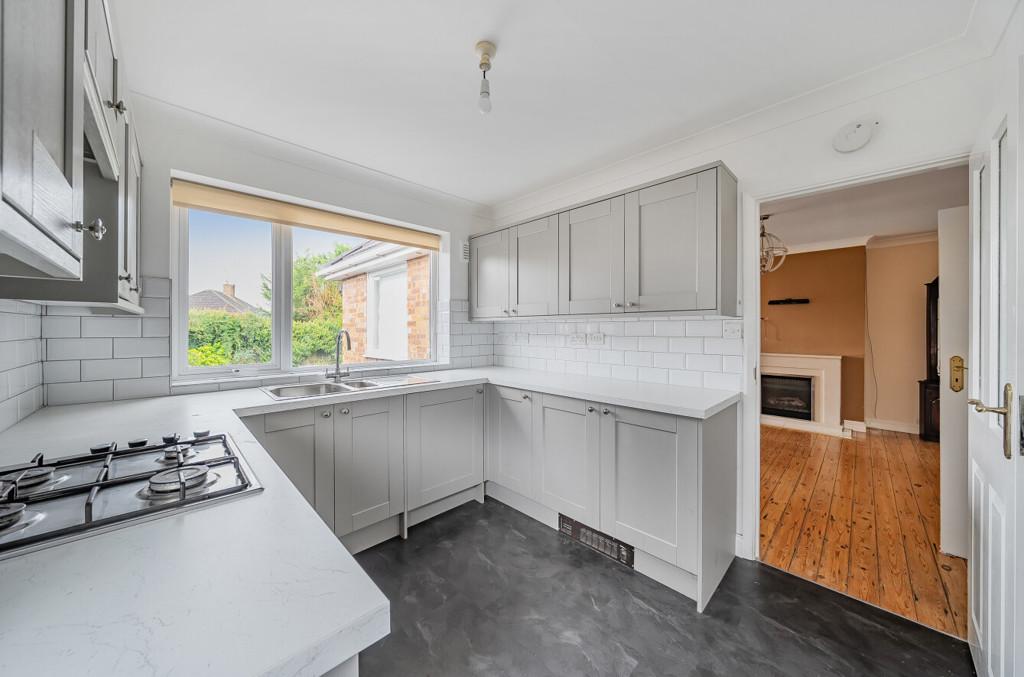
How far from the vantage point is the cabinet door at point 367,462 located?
218 cm

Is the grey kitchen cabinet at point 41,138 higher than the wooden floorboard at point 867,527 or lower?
higher

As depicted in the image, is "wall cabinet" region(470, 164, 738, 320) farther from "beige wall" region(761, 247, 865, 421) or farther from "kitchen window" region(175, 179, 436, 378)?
"beige wall" region(761, 247, 865, 421)

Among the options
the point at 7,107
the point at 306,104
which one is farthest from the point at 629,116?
the point at 7,107

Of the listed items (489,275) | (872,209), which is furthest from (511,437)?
(872,209)

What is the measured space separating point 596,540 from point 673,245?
1707 mm

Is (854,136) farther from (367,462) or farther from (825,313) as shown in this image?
(825,313)

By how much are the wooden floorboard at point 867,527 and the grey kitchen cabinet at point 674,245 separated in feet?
5.06

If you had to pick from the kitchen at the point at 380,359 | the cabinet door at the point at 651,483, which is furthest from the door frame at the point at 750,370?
the cabinet door at the point at 651,483

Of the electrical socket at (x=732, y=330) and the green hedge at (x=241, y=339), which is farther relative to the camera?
the green hedge at (x=241, y=339)

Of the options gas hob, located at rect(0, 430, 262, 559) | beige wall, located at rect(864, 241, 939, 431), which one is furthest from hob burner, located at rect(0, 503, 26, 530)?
beige wall, located at rect(864, 241, 939, 431)

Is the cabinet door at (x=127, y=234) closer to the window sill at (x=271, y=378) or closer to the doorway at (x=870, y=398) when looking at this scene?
the window sill at (x=271, y=378)

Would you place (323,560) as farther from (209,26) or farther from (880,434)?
(880,434)

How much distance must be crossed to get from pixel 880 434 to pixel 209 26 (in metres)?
6.77

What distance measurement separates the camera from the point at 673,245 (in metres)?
2.18
